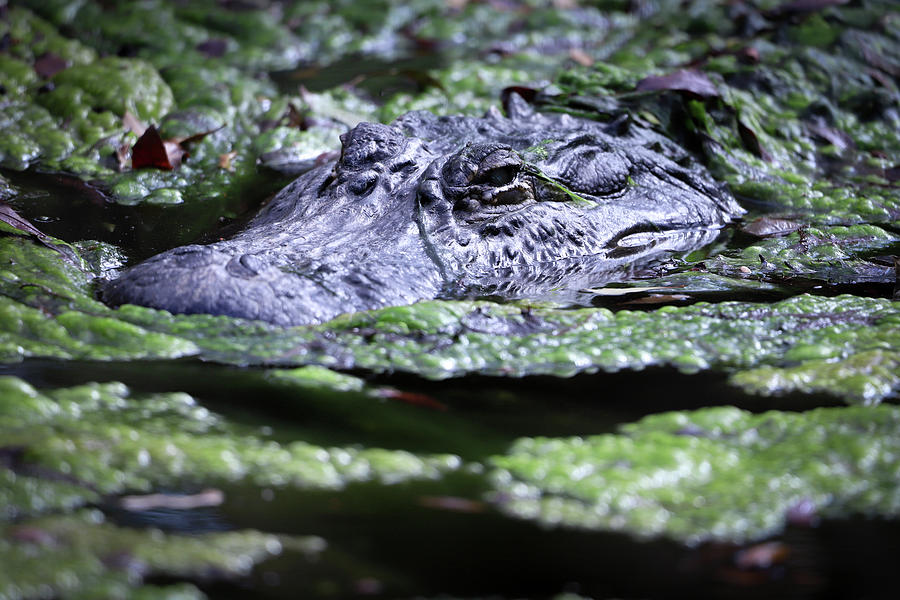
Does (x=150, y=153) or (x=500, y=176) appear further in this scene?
(x=150, y=153)

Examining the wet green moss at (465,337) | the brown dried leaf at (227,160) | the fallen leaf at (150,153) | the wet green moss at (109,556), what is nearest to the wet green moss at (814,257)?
the wet green moss at (465,337)

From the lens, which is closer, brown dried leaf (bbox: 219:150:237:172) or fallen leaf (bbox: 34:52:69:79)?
brown dried leaf (bbox: 219:150:237:172)

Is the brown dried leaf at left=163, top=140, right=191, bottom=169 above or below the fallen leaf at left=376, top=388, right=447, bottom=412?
above

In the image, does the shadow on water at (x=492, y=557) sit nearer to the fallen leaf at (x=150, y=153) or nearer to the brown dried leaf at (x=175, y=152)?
the fallen leaf at (x=150, y=153)

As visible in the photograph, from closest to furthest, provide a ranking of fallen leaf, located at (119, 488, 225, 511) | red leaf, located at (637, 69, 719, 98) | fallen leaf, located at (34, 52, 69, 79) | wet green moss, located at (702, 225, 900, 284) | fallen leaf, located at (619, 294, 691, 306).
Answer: fallen leaf, located at (119, 488, 225, 511) → fallen leaf, located at (619, 294, 691, 306) → wet green moss, located at (702, 225, 900, 284) → red leaf, located at (637, 69, 719, 98) → fallen leaf, located at (34, 52, 69, 79)

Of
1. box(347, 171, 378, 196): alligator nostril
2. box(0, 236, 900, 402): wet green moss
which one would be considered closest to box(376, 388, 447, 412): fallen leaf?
box(0, 236, 900, 402): wet green moss

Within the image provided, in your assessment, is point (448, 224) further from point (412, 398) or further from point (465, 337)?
point (412, 398)

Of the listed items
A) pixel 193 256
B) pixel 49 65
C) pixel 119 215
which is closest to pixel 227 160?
pixel 119 215

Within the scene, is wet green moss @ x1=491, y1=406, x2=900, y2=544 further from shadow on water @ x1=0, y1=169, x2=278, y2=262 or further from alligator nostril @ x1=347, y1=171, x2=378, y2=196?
shadow on water @ x1=0, y1=169, x2=278, y2=262

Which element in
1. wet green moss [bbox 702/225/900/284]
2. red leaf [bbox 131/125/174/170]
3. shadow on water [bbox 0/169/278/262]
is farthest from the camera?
red leaf [bbox 131/125/174/170]
